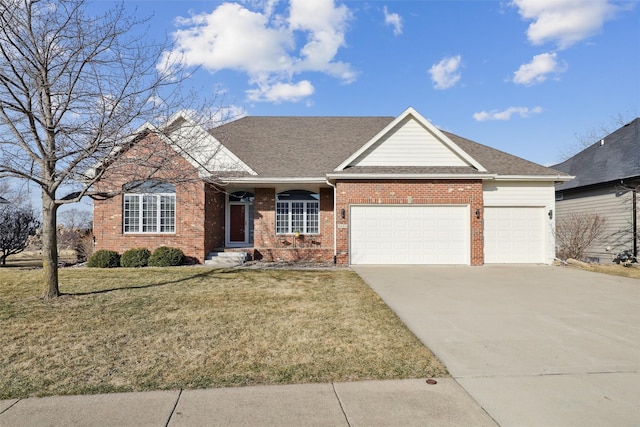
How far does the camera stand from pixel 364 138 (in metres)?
18.2

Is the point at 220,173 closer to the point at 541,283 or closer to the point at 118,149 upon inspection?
the point at 118,149

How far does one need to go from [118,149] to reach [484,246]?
1268 centimetres

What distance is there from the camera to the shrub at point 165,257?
44.1 ft

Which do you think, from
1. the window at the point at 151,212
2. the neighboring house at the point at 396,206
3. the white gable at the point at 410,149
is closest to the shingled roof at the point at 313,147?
the neighboring house at the point at 396,206

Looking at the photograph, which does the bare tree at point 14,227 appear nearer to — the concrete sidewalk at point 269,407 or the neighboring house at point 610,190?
the concrete sidewalk at point 269,407

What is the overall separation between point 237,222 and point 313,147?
5.05m

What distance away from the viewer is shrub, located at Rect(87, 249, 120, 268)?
1336cm

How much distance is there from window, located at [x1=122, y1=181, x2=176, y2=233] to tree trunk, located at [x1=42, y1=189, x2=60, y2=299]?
6217mm

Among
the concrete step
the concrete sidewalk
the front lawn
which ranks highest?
the concrete step

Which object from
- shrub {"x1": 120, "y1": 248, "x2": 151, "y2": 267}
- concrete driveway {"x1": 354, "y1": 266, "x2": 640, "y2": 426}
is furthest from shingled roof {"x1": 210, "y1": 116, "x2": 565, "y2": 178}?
concrete driveway {"x1": 354, "y1": 266, "x2": 640, "y2": 426}

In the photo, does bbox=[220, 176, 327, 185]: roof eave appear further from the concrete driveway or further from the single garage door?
the concrete driveway

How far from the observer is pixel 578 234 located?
15.8m

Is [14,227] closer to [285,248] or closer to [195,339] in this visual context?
[285,248]

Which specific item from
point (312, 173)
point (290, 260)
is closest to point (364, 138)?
point (312, 173)
